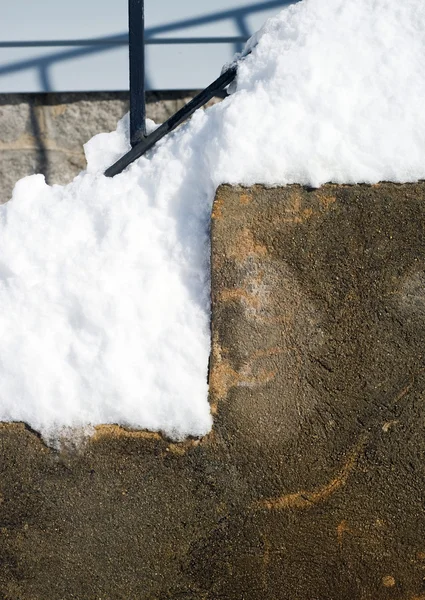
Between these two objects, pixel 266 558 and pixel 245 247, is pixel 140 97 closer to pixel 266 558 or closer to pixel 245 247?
pixel 245 247

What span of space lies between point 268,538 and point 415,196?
0.73m

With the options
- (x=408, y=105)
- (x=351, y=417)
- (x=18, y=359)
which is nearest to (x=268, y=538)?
(x=351, y=417)

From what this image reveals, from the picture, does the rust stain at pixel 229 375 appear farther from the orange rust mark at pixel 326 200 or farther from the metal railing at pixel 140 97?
the metal railing at pixel 140 97

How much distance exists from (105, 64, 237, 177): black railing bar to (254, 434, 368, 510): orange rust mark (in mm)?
779

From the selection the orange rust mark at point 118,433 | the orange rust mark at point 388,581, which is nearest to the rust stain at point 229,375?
the orange rust mark at point 118,433

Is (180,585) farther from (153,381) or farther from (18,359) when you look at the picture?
(18,359)

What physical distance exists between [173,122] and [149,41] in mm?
816

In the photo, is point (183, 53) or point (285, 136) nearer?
point (285, 136)

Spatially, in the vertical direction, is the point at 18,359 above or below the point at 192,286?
below

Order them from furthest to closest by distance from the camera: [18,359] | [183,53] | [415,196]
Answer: [183,53]
[18,359]
[415,196]

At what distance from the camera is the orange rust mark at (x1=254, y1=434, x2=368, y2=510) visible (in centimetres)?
112

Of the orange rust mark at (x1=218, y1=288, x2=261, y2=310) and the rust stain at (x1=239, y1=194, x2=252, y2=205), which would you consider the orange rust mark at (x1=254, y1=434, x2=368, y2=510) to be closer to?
the orange rust mark at (x1=218, y1=288, x2=261, y2=310)

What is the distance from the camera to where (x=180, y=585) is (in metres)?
1.16

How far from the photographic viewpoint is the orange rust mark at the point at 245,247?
112cm
